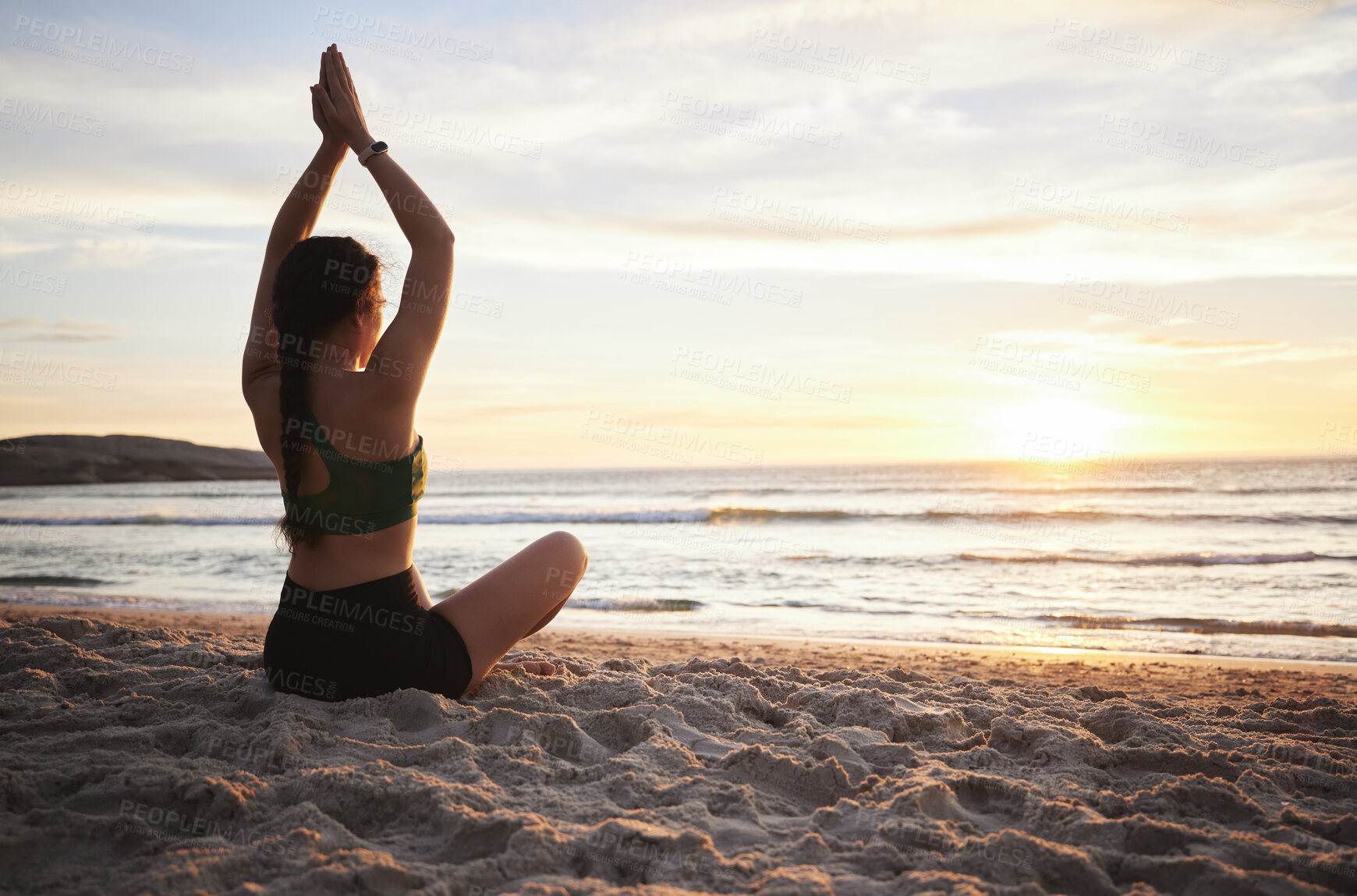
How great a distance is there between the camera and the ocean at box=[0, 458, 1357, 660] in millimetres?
7129

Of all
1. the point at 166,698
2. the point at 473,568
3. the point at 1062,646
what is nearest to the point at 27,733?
the point at 166,698

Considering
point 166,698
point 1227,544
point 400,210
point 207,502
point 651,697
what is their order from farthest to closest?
point 207,502 < point 1227,544 < point 651,697 < point 166,698 < point 400,210

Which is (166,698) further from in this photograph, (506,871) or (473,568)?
(473,568)

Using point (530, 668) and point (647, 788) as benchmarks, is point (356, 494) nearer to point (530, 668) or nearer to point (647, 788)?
point (647, 788)

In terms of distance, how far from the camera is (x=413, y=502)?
2.54 metres

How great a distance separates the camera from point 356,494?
93.3 inches

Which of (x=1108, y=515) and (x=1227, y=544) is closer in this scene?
(x=1227, y=544)

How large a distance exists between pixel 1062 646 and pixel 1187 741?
3873mm

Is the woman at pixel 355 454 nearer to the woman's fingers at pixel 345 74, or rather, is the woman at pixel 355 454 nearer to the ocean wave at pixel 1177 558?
the woman's fingers at pixel 345 74

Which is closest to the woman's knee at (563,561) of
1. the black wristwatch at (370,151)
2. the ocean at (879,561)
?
the black wristwatch at (370,151)

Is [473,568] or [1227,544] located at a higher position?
[1227,544]

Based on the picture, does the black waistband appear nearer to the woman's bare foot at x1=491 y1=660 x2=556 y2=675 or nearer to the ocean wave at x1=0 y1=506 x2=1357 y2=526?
the woman's bare foot at x1=491 y1=660 x2=556 y2=675

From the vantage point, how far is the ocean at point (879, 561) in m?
7.13

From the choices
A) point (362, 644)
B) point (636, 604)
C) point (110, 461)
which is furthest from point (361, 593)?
point (110, 461)
